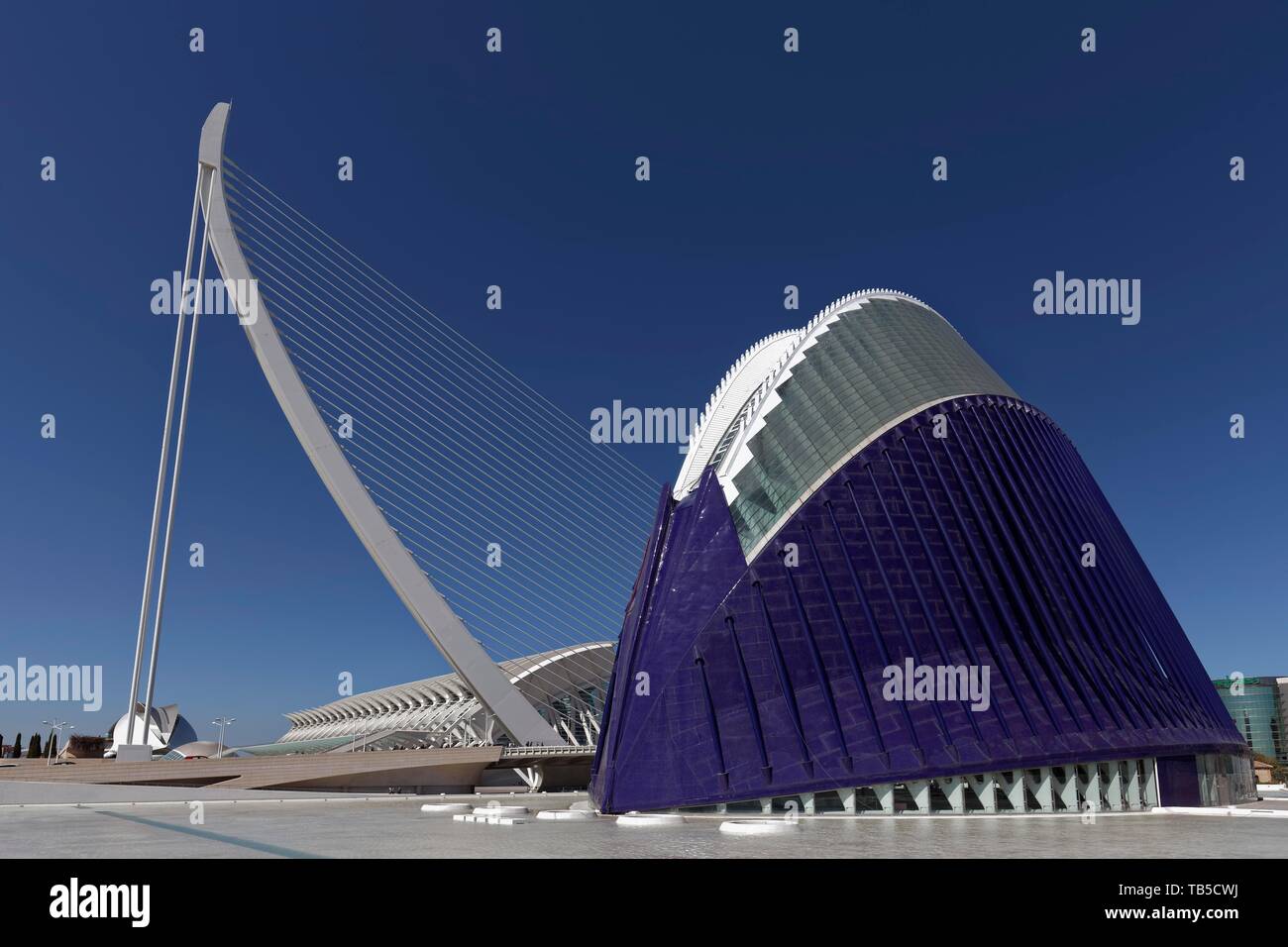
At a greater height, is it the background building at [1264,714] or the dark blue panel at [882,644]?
the dark blue panel at [882,644]

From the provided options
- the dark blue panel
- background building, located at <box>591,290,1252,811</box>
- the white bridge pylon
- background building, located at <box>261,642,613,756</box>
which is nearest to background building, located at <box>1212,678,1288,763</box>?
background building, located at <box>261,642,613,756</box>

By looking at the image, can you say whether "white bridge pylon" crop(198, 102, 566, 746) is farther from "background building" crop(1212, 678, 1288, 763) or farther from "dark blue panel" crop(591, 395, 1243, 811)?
"background building" crop(1212, 678, 1288, 763)

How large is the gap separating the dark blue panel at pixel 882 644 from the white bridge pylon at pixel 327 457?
388 inches

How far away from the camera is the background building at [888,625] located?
20875 mm

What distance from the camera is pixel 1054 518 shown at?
2895 centimetres

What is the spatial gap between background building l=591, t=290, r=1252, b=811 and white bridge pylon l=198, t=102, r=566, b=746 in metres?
9.81

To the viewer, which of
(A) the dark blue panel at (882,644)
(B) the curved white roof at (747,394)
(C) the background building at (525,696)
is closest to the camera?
(A) the dark blue panel at (882,644)

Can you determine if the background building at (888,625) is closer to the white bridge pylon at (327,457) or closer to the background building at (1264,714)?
the white bridge pylon at (327,457)

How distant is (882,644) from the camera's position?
882 inches

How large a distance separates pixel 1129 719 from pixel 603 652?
3449 cm

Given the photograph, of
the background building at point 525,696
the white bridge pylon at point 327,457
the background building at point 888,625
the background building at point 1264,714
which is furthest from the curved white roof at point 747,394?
the background building at point 1264,714

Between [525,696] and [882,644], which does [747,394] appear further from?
[525,696]

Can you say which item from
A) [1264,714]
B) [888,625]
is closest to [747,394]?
[888,625]
